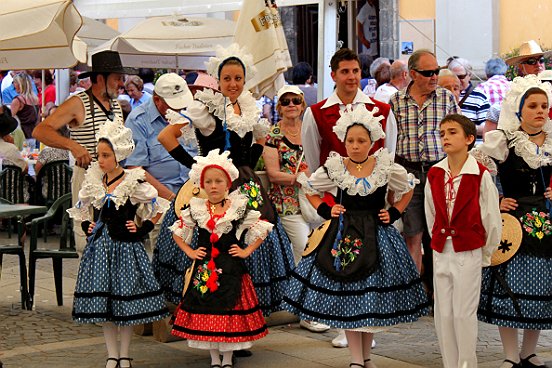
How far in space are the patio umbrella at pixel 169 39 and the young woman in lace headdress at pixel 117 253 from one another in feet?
16.9

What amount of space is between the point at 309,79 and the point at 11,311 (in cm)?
575

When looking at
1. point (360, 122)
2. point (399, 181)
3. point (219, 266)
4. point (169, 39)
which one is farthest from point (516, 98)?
point (169, 39)

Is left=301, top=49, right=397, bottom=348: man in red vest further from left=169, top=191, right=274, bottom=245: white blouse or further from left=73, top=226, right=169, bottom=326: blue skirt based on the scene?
left=73, top=226, right=169, bottom=326: blue skirt

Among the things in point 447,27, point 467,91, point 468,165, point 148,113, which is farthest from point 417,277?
point 447,27

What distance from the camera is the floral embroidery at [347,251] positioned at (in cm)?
702

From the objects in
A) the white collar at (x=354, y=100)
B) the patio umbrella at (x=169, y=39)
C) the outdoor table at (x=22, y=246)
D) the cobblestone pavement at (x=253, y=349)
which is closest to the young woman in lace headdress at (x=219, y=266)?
the cobblestone pavement at (x=253, y=349)

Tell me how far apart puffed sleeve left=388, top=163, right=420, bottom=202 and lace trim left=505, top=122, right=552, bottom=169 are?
2.36 feet

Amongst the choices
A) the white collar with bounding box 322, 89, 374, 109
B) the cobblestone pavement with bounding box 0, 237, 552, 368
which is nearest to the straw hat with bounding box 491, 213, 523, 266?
the cobblestone pavement with bounding box 0, 237, 552, 368

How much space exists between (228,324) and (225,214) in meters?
0.70

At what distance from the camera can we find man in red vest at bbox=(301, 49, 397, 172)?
778 centimetres

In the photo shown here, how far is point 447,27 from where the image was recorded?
19.4 metres

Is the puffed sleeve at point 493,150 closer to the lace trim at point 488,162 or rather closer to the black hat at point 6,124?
the lace trim at point 488,162

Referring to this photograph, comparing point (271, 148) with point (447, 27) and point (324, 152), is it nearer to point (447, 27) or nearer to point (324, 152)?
point (324, 152)

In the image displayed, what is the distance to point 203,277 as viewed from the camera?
718cm
